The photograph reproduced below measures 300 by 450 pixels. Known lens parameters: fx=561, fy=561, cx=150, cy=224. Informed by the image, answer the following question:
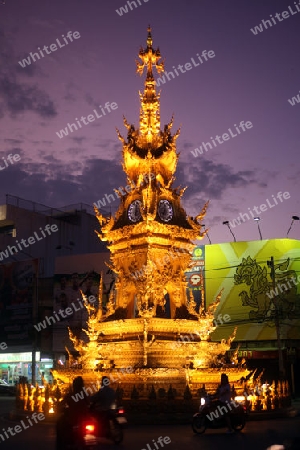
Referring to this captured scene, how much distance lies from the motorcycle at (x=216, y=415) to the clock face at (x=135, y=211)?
8.80 m

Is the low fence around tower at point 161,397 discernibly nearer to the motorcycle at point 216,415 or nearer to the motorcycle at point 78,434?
the motorcycle at point 216,415

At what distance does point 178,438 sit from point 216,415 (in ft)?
5.84

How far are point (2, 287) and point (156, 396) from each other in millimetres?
38565

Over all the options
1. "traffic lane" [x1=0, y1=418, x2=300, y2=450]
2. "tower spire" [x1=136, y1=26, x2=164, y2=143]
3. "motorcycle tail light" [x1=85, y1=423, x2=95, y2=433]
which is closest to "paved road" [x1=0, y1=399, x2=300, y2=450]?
"traffic lane" [x1=0, y1=418, x2=300, y2=450]

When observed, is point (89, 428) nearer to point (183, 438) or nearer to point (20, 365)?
point (183, 438)

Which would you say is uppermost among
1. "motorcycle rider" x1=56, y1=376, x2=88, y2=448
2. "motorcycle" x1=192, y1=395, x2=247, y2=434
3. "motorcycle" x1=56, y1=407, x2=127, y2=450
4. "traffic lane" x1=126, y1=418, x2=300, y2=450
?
"motorcycle rider" x1=56, y1=376, x2=88, y2=448

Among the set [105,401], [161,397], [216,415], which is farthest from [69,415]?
[161,397]

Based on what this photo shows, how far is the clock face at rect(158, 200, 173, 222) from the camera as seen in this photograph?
2308 cm

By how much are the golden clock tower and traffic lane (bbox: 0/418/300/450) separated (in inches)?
211

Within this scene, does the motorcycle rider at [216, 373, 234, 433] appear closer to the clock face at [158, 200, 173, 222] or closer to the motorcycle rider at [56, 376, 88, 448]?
the motorcycle rider at [56, 376, 88, 448]

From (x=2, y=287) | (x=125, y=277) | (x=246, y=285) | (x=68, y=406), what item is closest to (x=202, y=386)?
(x=125, y=277)

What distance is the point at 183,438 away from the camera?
48.8 feet

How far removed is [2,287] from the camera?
53.8 m

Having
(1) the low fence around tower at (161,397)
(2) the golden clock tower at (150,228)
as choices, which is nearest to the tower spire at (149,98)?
(2) the golden clock tower at (150,228)
